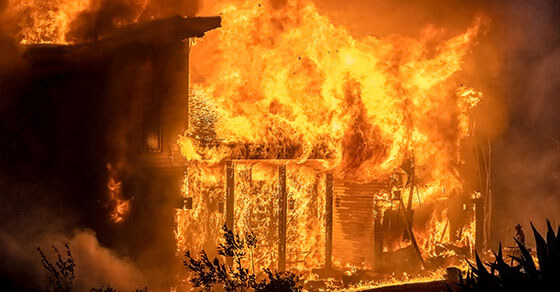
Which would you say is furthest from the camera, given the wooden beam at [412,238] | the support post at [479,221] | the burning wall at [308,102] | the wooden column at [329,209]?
the support post at [479,221]

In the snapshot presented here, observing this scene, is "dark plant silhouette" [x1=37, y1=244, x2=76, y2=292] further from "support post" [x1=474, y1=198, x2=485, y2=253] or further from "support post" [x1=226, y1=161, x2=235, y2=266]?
"support post" [x1=474, y1=198, x2=485, y2=253]

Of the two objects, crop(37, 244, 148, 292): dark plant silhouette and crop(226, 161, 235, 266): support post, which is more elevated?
crop(226, 161, 235, 266): support post

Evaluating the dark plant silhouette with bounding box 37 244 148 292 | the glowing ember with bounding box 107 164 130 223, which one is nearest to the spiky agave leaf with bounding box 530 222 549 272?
the dark plant silhouette with bounding box 37 244 148 292

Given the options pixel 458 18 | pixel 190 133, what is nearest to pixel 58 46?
pixel 190 133

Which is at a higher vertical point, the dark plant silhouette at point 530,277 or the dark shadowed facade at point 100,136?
the dark shadowed facade at point 100,136

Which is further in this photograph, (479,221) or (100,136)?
(479,221)

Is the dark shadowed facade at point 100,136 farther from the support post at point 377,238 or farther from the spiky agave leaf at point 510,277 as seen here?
the spiky agave leaf at point 510,277

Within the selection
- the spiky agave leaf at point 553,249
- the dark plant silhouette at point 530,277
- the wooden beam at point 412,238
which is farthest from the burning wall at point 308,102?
the spiky agave leaf at point 553,249

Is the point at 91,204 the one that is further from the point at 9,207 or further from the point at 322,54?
the point at 322,54

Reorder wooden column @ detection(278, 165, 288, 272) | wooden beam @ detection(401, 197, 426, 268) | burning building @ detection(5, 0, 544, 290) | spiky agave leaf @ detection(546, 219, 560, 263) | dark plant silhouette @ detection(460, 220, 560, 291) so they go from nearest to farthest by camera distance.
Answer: dark plant silhouette @ detection(460, 220, 560, 291), spiky agave leaf @ detection(546, 219, 560, 263), burning building @ detection(5, 0, 544, 290), wooden column @ detection(278, 165, 288, 272), wooden beam @ detection(401, 197, 426, 268)

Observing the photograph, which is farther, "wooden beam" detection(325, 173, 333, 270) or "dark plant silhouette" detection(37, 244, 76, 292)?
"wooden beam" detection(325, 173, 333, 270)

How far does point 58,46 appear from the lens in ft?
43.0

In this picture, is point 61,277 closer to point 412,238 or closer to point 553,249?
point 553,249

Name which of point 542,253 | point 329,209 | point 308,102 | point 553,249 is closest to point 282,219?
point 329,209
